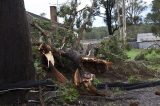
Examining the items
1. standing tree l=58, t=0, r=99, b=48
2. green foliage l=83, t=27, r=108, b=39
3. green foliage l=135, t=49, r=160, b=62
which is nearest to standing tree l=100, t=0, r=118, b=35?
green foliage l=83, t=27, r=108, b=39

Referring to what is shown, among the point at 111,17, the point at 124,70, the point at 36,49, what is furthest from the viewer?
the point at 111,17

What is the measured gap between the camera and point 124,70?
10.6 metres

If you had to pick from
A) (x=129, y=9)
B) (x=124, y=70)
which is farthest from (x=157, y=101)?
(x=129, y=9)

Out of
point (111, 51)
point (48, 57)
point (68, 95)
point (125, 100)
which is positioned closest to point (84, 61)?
point (48, 57)

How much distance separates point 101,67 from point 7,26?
9.49ft

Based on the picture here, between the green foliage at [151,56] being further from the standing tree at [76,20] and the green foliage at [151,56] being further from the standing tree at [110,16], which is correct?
the standing tree at [110,16]

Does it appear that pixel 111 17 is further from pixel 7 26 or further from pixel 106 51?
pixel 7 26

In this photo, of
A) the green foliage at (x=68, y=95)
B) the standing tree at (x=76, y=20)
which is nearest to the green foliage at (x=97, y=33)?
the standing tree at (x=76, y=20)

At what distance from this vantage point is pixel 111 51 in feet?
→ 38.5

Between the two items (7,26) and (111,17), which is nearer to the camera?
(7,26)

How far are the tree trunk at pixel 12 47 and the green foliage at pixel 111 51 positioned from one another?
4879 millimetres

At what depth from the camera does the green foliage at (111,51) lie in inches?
428

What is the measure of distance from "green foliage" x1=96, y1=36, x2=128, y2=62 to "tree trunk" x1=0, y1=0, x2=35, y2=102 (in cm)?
488

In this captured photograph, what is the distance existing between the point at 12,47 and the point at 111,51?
6000 millimetres
